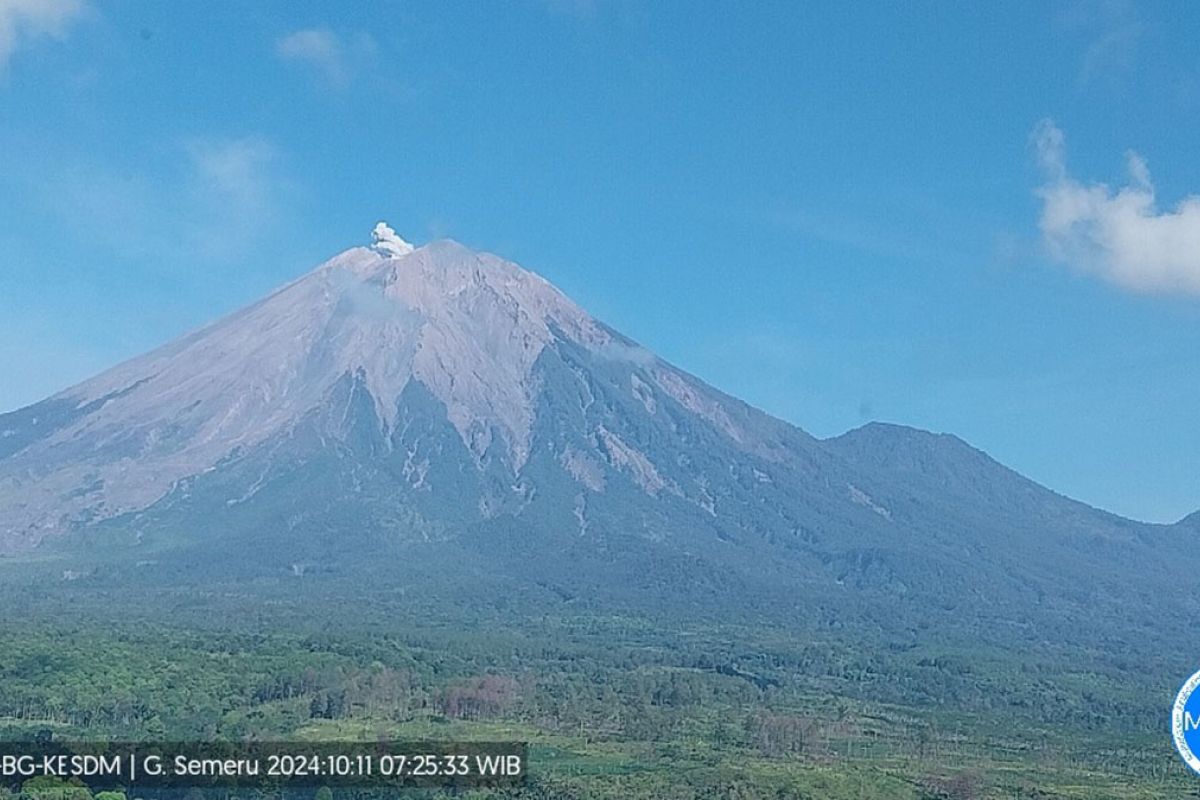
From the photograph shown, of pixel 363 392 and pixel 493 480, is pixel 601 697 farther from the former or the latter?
pixel 363 392

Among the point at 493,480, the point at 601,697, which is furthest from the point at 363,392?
the point at 601,697

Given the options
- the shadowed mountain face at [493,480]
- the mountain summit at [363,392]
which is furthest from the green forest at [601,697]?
the mountain summit at [363,392]

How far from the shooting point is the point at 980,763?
2256 inches

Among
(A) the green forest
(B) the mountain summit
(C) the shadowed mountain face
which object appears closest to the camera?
(A) the green forest

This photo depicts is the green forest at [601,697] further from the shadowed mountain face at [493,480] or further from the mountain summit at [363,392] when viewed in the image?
the mountain summit at [363,392]

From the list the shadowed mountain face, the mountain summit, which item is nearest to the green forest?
the shadowed mountain face

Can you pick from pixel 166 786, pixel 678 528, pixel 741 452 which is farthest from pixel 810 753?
pixel 741 452

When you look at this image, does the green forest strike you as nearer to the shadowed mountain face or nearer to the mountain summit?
the shadowed mountain face

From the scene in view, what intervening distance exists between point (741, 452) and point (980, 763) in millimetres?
115380

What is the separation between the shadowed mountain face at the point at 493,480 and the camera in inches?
5108

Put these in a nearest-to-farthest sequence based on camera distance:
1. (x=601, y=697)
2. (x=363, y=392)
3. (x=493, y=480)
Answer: (x=601, y=697)
(x=493, y=480)
(x=363, y=392)

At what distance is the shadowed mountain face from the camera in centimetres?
12975

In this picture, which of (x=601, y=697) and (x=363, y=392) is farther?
(x=363, y=392)

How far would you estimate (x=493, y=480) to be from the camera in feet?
497
